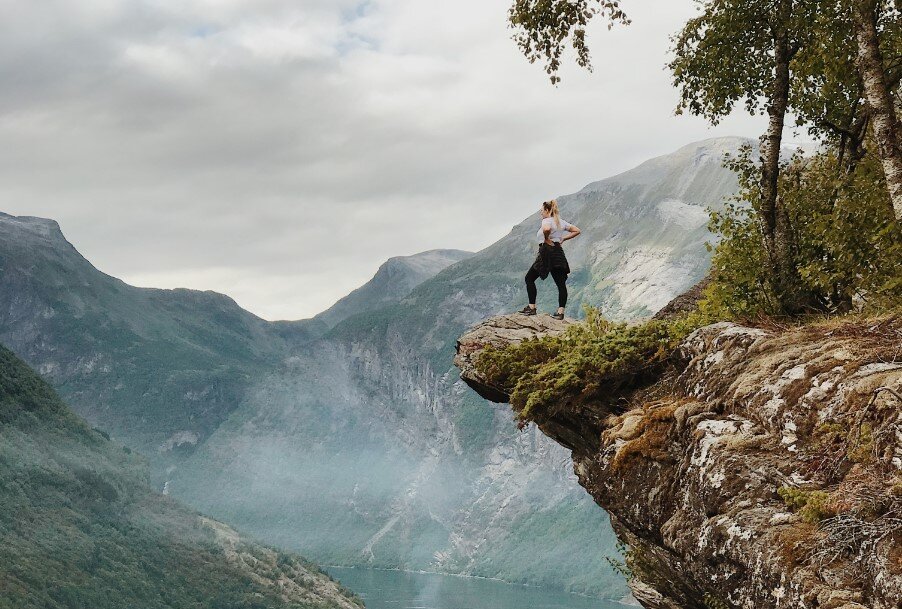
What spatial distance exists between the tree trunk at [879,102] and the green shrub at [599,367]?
3256mm

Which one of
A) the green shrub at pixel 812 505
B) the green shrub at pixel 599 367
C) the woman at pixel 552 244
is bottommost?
the green shrub at pixel 812 505

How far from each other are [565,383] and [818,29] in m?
6.74

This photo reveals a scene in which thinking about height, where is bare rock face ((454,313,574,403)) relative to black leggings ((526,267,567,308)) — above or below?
below

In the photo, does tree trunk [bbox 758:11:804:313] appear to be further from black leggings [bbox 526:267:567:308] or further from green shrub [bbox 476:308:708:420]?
black leggings [bbox 526:267:567:308]

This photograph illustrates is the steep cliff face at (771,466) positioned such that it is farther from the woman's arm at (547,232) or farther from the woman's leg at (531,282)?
the woman's leg at (531,282)

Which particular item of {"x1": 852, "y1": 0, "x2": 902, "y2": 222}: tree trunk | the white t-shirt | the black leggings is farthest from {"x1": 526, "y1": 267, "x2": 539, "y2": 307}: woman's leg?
{"x1": 852, "y1": 0, "x2": 902, "y2": 222}: tree trunk

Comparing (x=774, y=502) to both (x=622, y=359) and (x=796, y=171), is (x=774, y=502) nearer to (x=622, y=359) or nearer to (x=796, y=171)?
(x=622, y=359)

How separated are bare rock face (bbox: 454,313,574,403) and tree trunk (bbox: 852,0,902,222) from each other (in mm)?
5963

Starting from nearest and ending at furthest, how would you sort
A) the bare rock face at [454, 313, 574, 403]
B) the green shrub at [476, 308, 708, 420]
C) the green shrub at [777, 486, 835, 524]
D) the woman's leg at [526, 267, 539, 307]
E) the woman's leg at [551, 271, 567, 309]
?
the green shrub at [777, 486, 835, 524], the green shrub at [476, 308, 708, 420], the bare rock face at [454, 313, 574, 403], the woman's leg at [551, 271, 567, 309], the woman's leg at [526, 267, 539, 307]

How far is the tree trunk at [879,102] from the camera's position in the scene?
10.5m

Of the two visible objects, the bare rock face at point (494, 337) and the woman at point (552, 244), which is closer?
the bare rock face at point (494, 337)

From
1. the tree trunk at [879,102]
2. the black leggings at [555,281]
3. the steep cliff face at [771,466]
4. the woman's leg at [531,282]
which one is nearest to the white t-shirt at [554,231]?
the black leggings at [555,281]

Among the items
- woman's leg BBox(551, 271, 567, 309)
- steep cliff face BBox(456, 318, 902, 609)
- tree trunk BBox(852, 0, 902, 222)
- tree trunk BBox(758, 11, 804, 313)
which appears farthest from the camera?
woman's leg BBox(551, 271, 567, 309)

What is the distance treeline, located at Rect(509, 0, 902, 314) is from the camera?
37.0 feet
